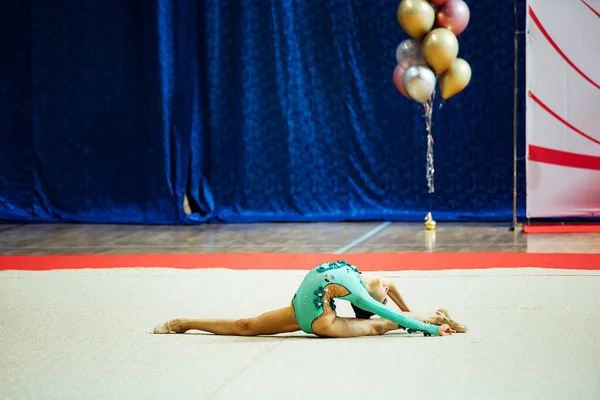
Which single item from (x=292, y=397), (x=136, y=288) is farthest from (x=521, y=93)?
(x=292, y=397)

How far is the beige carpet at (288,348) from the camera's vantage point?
2.48m

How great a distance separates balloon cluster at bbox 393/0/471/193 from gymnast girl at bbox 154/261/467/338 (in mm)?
2986

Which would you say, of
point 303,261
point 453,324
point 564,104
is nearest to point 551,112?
point 564,104

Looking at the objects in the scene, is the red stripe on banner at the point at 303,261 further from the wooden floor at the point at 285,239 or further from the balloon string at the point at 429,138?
the balloon string at the point at 429,138

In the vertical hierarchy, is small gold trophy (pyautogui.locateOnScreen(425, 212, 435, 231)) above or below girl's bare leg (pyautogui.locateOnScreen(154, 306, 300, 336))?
above

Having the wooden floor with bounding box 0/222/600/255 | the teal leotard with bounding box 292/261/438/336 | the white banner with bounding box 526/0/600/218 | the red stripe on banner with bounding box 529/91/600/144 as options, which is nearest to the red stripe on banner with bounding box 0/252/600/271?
the wooden floor with bounding box 0/222/600/255

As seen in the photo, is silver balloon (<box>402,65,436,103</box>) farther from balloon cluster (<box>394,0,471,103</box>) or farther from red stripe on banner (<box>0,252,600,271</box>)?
red stripe on banner (<box>0,252,600,271</box>)

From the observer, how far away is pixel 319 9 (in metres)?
7.40

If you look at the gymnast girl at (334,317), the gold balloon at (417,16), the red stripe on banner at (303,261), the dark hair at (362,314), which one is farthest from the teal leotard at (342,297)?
the gold balloon at (417,16)

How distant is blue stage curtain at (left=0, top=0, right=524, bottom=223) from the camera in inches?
280

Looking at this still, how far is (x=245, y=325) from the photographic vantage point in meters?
3.17

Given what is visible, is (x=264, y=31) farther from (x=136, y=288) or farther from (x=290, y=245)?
(x=136, y=288)

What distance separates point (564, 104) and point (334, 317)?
11.9 ft

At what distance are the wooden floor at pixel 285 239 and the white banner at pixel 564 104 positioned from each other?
0.39 m
